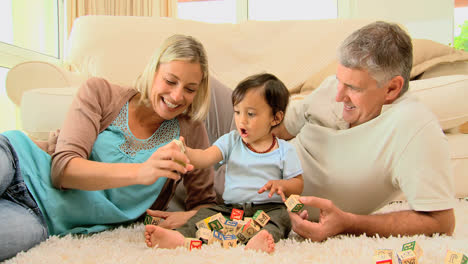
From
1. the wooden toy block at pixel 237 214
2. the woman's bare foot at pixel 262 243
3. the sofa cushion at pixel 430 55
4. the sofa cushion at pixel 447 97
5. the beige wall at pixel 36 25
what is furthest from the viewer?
the beige wall at pixel 36 25

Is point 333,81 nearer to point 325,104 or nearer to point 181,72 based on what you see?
point 325,104

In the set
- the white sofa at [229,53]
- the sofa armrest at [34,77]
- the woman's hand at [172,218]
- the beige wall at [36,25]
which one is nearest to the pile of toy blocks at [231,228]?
the woman's hand at [172,218]

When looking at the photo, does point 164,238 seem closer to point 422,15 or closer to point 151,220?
point 151,220

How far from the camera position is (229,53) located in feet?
8.33

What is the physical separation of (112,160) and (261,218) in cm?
55

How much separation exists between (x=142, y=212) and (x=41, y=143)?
0.43 m

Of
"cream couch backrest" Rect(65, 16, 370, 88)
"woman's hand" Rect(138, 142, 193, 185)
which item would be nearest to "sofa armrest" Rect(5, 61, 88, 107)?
"cream couch backrest" Rect(65, 16, 370, 88)

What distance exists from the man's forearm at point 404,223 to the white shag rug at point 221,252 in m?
0.04

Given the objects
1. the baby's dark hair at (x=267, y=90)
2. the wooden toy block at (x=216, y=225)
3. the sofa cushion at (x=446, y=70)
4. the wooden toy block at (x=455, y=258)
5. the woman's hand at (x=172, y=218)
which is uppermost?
the sofa cushion at (x=446, y=70)

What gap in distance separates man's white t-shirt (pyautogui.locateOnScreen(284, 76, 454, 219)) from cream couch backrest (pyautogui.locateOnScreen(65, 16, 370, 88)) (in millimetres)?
1029

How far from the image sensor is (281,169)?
4.20ft

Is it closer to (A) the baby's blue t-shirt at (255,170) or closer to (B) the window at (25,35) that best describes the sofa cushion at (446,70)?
(A) the baby's blue t-shirt at (255,170)

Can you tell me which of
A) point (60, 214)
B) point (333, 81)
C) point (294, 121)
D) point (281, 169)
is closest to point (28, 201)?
point (60, 214)

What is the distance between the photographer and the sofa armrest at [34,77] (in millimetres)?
1908
